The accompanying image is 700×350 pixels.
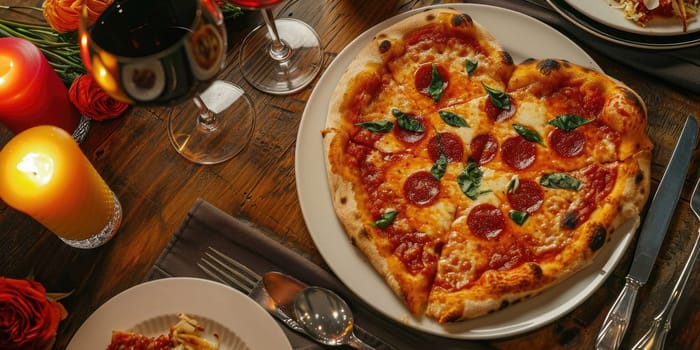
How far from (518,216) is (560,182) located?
7.5 inches

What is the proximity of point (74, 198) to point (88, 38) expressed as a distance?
545 mm

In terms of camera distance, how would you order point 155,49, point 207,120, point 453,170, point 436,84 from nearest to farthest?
point 155,49, point 453,170, point 436,84, point 207,120

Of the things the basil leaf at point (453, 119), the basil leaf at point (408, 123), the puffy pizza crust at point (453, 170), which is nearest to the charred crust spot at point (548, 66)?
the puffy pizza crust at point (453, 170)

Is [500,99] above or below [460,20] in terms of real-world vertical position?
below

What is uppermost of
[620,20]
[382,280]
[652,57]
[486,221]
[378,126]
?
[620,20]

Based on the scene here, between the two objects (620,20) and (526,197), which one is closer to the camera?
(526,197)

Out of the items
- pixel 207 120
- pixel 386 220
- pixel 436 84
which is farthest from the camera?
pixel 207 120

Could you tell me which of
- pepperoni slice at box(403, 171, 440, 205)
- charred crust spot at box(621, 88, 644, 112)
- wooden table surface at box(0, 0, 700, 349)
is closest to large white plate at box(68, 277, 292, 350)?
wooden table surface at box(0, 0, 700, 349)

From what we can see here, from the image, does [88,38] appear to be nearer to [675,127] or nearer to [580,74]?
[580,74]

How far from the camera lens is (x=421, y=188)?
228 cm

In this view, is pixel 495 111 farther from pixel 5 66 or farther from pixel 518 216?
pixel 5 66

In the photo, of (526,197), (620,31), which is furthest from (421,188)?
(620,31)

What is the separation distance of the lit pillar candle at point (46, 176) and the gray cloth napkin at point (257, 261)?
0.34 m

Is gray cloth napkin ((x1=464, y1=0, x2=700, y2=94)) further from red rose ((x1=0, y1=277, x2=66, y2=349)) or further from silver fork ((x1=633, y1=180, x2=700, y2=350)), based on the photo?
red rose ((x1=0, y1=277, x2=66, y2=349))
